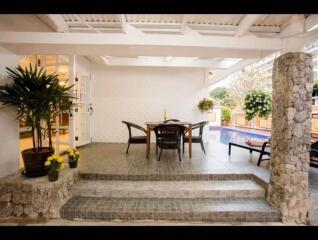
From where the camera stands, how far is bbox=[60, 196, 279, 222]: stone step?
7.47 feet

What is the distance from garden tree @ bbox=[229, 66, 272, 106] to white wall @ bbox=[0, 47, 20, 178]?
13.2 meters

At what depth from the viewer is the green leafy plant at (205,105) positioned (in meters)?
5.70

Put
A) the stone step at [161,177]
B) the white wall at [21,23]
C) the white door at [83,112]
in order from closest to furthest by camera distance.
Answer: the white wall at [21,23]
the stone step at [161,177]
the white door at [83,112]

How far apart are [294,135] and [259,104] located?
A: 1811mm

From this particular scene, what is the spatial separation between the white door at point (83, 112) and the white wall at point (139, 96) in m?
0.28

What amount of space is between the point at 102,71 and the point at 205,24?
3.91m

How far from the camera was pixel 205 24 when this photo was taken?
297 cm

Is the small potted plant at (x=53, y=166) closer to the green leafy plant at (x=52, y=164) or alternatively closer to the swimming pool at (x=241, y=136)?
the green leafy plant at (x=52, y=164)

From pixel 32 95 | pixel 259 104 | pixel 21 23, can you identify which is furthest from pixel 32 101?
pixel 259 104

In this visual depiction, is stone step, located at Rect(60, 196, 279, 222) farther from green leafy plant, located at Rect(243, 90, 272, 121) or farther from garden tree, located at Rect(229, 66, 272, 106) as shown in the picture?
garden tree, located at Rect(229, 66, 272, 106)

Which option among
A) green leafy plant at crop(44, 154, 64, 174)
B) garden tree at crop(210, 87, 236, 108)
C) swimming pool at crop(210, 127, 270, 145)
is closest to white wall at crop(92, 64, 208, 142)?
swimming pool at crop(210, 127, 270, 145)

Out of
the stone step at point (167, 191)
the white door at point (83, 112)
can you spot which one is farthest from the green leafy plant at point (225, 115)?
the stone step at point (167, 191)

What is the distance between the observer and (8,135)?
2.78 metres
